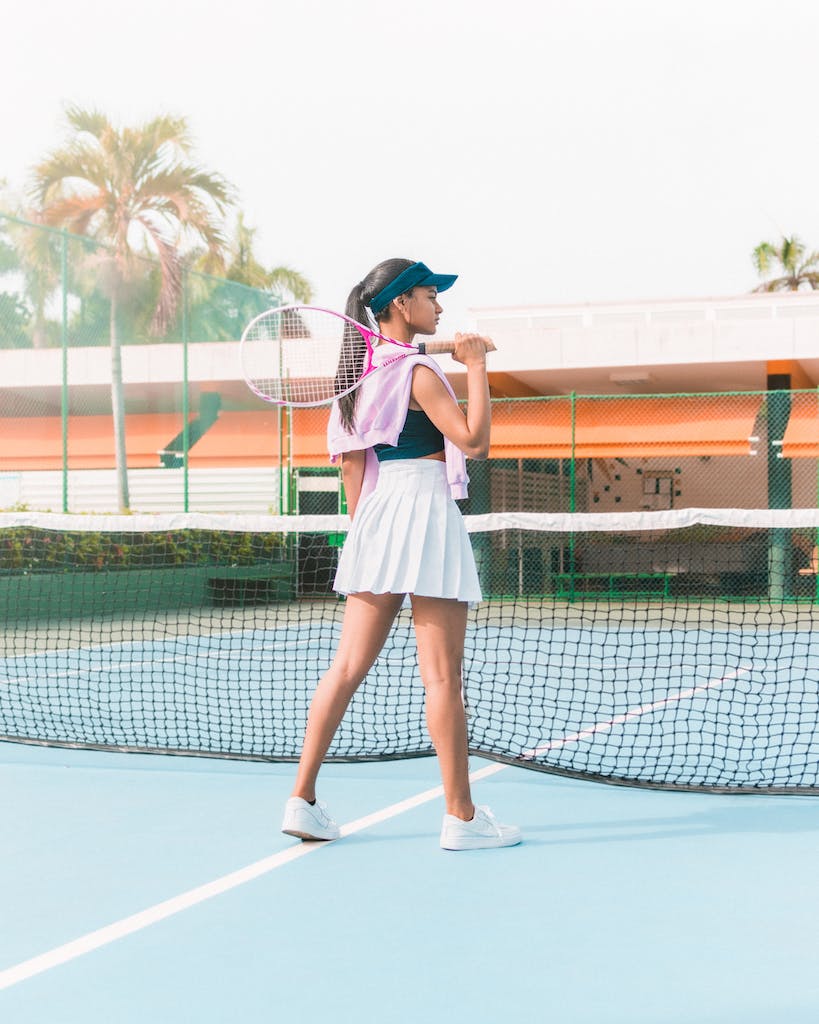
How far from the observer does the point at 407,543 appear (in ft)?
12.6

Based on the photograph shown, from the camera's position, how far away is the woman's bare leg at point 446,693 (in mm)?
3854

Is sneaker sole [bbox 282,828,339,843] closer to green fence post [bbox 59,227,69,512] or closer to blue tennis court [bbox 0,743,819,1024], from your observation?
blue tennis court [bbox 0,743,819,1024]

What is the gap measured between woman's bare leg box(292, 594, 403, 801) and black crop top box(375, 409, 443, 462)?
43 cm

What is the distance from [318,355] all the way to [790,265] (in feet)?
129

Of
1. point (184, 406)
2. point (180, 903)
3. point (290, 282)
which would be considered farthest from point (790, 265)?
point (180, 903)

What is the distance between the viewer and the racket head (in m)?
3.95

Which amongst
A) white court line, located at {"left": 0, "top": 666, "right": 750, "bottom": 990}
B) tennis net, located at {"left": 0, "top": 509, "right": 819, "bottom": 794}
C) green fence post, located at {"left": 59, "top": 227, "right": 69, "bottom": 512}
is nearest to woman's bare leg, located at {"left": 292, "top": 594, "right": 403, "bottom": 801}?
white court line, located at {"left": 0, "top": 666, "right": 750, "bottom": 990}

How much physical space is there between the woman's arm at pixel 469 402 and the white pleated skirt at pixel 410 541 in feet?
0.58

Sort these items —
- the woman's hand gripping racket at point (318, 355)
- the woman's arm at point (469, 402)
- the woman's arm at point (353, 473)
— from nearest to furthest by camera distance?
the woman's arm at point (469, 402) → the woman's hand gripping racket at point (318, 355) → the woman's arm at point (353, 473)

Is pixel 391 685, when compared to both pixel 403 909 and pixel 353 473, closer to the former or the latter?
pixel 353 473

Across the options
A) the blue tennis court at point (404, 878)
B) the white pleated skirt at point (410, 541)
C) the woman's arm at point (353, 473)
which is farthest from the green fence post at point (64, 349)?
the white pleated skirt at point (410, 541)

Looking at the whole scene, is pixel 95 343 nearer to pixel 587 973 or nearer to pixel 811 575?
pixel 811 575

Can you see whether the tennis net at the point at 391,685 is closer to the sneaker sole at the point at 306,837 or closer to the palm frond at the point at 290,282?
the sneaker sole at the point at 306,837

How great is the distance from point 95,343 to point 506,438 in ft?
19.7
